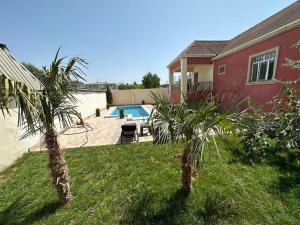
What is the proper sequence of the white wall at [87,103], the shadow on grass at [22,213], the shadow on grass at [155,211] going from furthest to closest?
the white wall at [87,103], the shadow on grass at [22,213], the shadow on grass at [155,211]

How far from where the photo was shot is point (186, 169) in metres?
3.38

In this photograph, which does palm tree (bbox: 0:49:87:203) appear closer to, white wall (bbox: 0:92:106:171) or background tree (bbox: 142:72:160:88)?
white wall (bbox: 0:92:106:171)

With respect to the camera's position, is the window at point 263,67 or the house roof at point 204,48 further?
the house roof at point 204,48

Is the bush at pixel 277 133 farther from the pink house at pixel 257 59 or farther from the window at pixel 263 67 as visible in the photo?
the window at pixel 263 67

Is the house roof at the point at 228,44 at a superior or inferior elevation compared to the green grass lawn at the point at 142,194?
superior

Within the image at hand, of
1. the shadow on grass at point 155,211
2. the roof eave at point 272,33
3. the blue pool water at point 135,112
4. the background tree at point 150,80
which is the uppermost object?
the roof eave at point 272,33

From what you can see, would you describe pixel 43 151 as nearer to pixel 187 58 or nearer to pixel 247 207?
pixel 247 207

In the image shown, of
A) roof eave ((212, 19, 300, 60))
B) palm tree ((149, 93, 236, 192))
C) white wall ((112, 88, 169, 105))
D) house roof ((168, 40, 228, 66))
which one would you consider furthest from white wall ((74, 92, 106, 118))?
roof eave ((212, 19, 300, 60))

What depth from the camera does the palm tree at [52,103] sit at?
2.24 meters

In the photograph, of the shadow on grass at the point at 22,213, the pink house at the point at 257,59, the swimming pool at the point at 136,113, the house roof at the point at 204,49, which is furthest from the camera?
the swimming pool at the point at 136,113

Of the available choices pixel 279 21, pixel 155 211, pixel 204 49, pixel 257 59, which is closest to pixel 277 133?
pixel 155 211

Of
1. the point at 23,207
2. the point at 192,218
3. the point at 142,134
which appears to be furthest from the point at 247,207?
the point at 142,134

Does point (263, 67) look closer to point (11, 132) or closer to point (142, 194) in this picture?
point (142, 194)

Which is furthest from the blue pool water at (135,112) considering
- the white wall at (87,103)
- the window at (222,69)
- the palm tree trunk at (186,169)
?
the palm tree trunk at (186,169)
